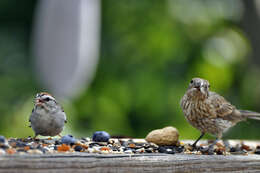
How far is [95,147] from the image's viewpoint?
267 cm

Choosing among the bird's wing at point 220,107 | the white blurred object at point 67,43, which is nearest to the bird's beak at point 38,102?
the bird's wing at point 220,107

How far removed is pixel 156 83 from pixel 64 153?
4764 millimetres

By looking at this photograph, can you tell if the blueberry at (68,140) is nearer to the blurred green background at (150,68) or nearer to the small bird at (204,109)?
the small bird at (204,109)

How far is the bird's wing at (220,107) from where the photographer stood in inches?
119

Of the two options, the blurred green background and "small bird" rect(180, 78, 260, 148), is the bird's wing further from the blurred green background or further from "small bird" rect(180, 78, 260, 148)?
the blurred green background

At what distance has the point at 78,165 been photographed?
86.9 inches

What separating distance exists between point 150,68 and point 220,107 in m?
4.14

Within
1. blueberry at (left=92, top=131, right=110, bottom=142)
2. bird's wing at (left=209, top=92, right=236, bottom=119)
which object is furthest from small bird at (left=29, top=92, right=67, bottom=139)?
bird's wing at (left=209, top=92, right=236, bottom=119)

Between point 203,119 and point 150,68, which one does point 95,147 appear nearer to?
point 203,119

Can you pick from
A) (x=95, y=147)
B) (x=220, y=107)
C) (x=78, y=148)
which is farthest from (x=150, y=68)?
(x=78, y=148)

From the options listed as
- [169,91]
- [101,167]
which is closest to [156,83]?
[169,91]

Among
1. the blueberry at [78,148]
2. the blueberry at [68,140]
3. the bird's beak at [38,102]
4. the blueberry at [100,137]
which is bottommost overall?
the blueberry at [78,148]

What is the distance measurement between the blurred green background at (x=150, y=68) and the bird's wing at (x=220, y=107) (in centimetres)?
363

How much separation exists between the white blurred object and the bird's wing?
3.49 metres
